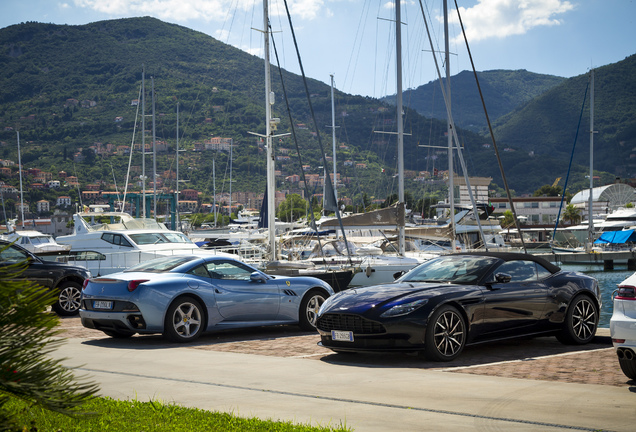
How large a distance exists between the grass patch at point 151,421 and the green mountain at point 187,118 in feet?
234

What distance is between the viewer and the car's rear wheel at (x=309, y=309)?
12.2 m

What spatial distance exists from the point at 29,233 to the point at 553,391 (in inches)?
1872

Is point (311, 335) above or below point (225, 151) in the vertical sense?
below

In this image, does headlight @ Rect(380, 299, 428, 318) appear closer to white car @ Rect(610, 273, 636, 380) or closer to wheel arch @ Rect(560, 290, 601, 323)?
white car @ Rect(610, 273, 636, 380)

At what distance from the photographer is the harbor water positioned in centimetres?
2608

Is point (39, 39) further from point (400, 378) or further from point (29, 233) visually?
point (400, 378)

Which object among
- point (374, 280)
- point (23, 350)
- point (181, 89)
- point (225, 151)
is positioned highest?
point (181, 89)

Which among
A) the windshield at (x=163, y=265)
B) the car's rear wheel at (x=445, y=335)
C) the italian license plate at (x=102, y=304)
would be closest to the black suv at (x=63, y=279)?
the windshield at (x=163, y=265)

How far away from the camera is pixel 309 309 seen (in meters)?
12.3

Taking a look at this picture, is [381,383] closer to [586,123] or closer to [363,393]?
[363,393]

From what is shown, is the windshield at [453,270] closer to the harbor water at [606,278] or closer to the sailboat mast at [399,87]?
the harbor water at [606,278]

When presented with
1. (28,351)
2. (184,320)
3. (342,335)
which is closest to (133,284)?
(184,320)

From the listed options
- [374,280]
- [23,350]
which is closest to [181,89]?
[374,280]

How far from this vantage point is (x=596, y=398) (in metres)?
6.19
